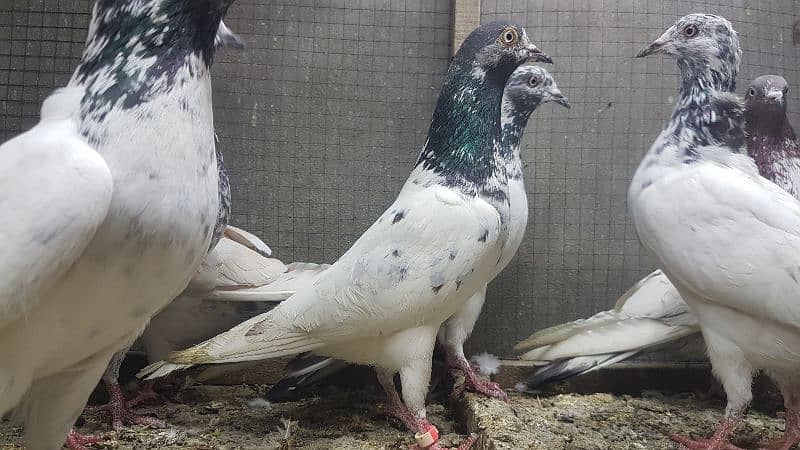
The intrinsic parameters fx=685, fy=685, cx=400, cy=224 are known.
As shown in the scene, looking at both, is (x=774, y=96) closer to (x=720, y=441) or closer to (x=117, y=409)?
(x=720, y=441)

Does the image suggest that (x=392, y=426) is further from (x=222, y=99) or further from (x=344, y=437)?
(x=222, y=99)

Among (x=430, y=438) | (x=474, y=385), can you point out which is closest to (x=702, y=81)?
(x=474, y=385)

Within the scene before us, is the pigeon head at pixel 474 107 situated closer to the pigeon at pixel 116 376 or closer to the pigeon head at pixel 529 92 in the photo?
the pigeon head at pixel 529 92

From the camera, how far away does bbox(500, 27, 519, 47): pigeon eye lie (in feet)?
8.42

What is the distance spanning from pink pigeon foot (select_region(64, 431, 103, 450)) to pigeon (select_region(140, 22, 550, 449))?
0.92ft

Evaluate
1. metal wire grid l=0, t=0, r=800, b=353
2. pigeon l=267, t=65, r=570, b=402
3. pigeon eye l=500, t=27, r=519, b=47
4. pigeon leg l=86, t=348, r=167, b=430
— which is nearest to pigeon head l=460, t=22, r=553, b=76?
pigeon eye l=500, t=27, r=519, b=47

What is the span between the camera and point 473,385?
9.59ft

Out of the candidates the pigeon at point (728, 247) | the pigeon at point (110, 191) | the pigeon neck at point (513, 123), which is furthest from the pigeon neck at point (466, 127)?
the pigeon at point (110, 191)

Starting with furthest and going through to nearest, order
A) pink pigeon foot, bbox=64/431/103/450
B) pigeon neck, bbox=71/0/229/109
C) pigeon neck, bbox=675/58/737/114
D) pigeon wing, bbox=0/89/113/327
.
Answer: pigeon neck, bbox=675/58/737/114 < pink pigeon foot, bbox=64/431/103/450 < pigeon neck, bbox=71/0/229/109 < pigeon wing, bbox=0/89/113/327

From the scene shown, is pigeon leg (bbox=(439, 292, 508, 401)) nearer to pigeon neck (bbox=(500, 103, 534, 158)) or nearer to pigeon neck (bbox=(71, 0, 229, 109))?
pigeon neck (bbox=(500, 103, 534, 158))

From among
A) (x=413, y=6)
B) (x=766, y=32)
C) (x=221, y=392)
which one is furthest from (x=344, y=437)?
(x=766, y=32)

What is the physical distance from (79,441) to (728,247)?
2.25m

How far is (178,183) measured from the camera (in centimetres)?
134

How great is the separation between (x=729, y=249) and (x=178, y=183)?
1750mm
